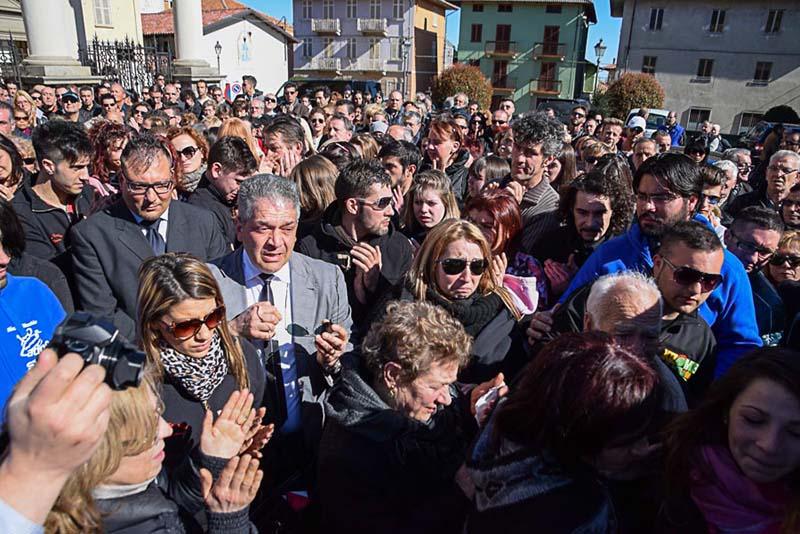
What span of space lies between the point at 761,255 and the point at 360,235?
2627 millimetres

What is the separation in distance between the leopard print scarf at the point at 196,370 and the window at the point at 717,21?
128 ft

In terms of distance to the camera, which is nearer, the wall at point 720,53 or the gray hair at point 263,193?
the gray hair at point 263,193

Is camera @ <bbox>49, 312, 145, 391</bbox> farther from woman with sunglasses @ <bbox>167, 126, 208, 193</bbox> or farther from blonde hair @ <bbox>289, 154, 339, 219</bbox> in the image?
woman with sunglasses @ <bbox>167, 126, 208, 193</bbox>

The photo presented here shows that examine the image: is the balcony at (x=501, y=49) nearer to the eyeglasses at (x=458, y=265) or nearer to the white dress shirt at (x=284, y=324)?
the eyeglasses at (x=458, y=265)

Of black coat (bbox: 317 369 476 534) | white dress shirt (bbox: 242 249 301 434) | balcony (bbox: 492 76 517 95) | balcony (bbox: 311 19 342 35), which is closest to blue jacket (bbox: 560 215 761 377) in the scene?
black coat (bbox: 317 369 476 534)

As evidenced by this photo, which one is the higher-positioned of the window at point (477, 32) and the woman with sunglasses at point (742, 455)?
the window at point (477, 32)

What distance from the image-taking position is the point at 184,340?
227 cm

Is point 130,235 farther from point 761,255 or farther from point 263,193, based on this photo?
point 761,255

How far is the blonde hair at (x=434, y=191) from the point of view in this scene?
13.3 feet

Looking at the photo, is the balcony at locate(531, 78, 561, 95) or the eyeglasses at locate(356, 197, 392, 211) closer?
the eyeglasses at locate(356, 197, 392, 211)

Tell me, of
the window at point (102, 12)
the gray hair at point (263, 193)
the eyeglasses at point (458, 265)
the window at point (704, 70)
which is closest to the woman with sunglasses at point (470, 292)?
the eyeglasses at point (458, 265)

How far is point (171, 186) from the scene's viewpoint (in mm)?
3371

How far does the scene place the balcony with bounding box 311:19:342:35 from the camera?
149 feet

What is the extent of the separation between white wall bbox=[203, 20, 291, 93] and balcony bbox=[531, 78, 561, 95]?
1960 centimetres
